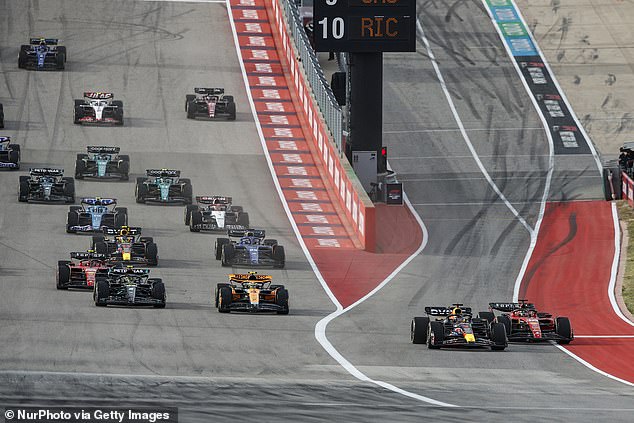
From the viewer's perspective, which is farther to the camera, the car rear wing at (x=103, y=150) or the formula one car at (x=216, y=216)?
the car rear wing at (x=103, y=150)

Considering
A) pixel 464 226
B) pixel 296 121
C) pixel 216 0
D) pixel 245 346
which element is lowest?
pixel 245 346

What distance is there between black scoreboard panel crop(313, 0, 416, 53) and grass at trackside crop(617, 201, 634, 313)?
8600 millimetres

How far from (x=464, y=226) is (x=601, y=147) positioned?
36.8 ft

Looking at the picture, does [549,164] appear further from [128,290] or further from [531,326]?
[128,290]

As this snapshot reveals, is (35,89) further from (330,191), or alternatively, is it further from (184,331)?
(184,331)

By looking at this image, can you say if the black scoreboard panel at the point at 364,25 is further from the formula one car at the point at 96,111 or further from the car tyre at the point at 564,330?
the car tyre at the point at 564,330

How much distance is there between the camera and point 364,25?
49906 millimetres

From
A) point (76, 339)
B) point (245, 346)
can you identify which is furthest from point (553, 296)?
point (76, 339)

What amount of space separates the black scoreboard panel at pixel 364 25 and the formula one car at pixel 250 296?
14622mm

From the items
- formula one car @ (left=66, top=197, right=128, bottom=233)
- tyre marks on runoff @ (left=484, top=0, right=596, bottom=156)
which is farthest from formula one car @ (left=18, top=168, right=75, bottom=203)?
tyre marks on runoff @ (left=484, top=0, right=596, bottom=156)

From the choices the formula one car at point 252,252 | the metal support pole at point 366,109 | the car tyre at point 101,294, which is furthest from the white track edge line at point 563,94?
the car tyre at point 101,294

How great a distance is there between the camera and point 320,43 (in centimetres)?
4962

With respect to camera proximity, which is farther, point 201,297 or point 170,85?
point 170,85

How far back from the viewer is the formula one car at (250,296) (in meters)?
36.4
